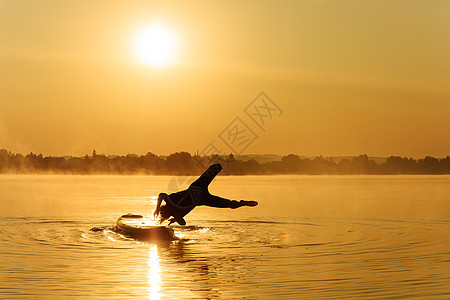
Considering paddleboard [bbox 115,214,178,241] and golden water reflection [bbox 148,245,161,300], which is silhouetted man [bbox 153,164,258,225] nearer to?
paddleboard [bbox 115,214,178,241]

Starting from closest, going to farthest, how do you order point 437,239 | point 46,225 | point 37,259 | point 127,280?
1. point 127,280
2. point 37,259
3. point 437,239
4. point 46,225

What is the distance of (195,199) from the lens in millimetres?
42469

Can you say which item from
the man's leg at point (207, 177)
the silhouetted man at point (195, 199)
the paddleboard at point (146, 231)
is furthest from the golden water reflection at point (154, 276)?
the man's leg at point (207, 177)

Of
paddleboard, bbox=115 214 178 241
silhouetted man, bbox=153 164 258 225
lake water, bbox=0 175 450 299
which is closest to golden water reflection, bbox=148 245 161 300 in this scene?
lake water, bbox=0 175 450 299

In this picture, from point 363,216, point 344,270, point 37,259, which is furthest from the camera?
point 363,216

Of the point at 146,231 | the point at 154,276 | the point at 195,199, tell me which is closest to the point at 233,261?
the point at 154,276

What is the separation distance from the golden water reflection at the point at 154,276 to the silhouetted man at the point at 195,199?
19.8 feet

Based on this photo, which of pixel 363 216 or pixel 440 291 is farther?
pixel 363 216

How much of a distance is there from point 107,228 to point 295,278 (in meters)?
21.6

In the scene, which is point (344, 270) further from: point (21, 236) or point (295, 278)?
point (21, 236)

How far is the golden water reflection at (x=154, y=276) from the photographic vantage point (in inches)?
989

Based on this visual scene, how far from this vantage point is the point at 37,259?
33531 millimetres

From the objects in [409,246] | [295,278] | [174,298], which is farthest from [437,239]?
[174,298]

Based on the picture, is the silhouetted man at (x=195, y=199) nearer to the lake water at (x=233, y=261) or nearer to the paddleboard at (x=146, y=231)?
the paddleboard at (x=146, y=231)
